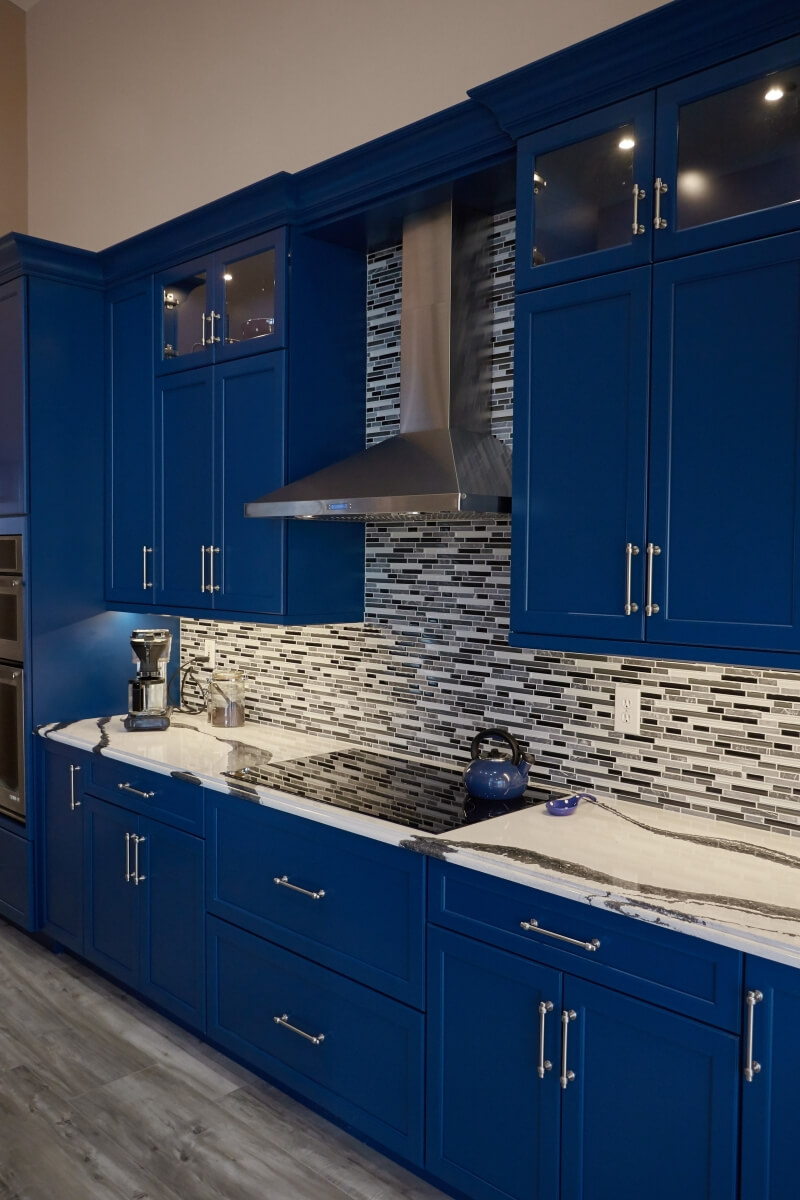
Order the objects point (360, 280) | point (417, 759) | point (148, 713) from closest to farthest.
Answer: point (417, 759)
point (360, 280)
point (148, 713)

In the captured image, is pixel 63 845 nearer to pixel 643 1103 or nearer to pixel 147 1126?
pixel 147 1126

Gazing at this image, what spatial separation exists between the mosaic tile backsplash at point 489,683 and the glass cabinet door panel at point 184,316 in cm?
61

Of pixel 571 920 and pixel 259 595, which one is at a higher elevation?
pixel 259 595

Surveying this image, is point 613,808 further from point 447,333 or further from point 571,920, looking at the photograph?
point 447,333

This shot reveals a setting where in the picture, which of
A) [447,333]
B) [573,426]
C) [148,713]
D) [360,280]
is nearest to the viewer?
[573,426]

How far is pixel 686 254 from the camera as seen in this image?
198 centimetres

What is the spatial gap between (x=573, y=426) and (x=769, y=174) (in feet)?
2.11

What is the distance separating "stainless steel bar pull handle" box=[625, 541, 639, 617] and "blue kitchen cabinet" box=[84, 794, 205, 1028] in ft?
5.08

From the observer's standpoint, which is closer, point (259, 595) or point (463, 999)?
point (463, 999)

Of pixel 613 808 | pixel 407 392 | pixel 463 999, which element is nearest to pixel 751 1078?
pixel 463 999

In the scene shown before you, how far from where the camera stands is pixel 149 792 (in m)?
3.04

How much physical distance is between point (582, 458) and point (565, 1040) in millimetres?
1262

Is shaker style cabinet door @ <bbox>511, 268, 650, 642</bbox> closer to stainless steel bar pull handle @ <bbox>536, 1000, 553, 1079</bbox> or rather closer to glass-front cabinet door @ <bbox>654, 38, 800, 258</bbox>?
glass-front cabinet door @ <bbox>654, 38, 800, 258</bbox>

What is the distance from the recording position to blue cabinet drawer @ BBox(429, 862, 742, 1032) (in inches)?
65.5
